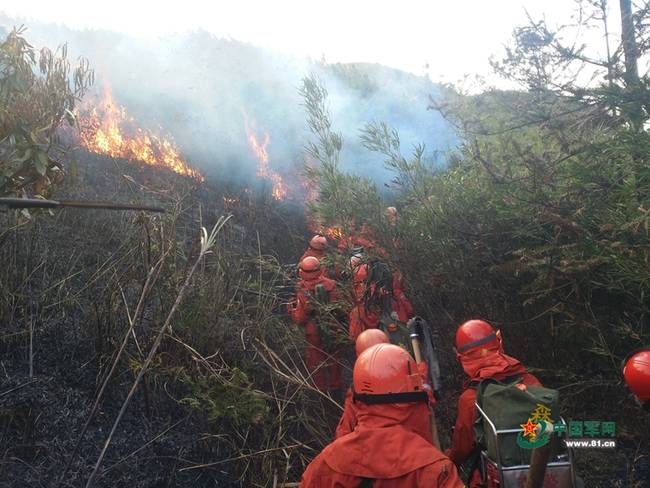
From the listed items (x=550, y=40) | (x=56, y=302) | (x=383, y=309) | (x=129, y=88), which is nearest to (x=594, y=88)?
(x=550, y=40)

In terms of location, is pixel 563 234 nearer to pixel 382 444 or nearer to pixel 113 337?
pixel 382 444

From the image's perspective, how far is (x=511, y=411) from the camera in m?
2.84

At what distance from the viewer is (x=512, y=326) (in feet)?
16.9

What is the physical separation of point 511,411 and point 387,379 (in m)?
0.83

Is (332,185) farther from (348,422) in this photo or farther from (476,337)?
(348,422)

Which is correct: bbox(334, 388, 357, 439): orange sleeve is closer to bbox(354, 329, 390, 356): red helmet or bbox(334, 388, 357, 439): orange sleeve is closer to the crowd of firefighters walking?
the crowd of firefighters walking

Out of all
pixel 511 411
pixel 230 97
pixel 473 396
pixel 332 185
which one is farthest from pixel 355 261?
pixel 230 97

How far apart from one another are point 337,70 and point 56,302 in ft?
58.8

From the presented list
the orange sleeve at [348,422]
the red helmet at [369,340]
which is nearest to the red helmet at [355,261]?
the red helmet at [369,340]

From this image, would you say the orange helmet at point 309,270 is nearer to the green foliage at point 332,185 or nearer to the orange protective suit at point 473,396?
the green foliage at point 332,185

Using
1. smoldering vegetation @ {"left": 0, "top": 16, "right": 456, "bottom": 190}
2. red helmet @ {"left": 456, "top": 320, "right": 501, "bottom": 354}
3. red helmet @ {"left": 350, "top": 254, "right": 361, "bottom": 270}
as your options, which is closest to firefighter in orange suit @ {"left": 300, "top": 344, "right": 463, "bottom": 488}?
red helmet @ {"left": 456, "top": 320, "right": 501, "bottom": 354}

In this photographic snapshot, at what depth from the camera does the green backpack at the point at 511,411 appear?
278 cm

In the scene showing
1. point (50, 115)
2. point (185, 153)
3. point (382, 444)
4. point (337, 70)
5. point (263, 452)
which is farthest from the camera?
point (337, 70)

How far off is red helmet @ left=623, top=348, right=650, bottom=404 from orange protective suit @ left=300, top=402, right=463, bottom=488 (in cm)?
103
